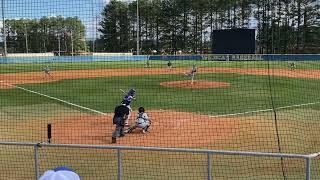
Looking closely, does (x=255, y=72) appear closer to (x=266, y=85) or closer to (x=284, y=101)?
(x=266, y=85)

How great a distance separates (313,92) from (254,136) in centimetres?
1442

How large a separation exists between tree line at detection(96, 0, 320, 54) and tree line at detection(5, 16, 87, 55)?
6354 millimetres

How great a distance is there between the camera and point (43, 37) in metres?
52.2

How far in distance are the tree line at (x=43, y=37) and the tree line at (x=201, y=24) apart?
635cm

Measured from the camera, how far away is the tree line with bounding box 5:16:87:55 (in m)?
47.0

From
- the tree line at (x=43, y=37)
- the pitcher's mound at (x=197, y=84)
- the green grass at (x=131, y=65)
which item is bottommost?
the pitcher's mound at (x=197, y=84)

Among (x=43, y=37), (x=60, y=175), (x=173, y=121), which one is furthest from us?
(x=43, y=37)

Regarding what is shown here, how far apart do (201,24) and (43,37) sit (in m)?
22.2

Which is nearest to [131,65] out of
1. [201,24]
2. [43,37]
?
[43,37]

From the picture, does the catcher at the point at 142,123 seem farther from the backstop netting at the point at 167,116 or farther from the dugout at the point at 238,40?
the dugout at the point at 238,40

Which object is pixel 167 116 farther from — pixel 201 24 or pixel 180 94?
pixel 201 24

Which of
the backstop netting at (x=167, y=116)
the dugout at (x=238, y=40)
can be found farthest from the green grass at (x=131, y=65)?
the dugout at (x=238, y=40)

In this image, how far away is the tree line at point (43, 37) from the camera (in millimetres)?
46953

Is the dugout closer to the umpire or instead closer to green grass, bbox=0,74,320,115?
green grass, bbox=0,74,320,115
